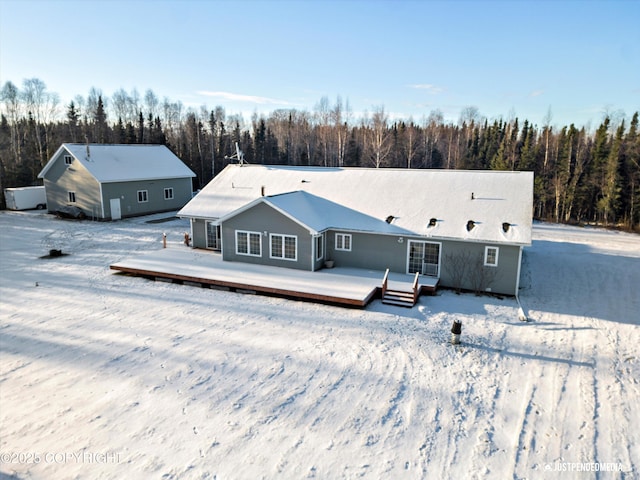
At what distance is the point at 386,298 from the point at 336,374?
16.0 ft

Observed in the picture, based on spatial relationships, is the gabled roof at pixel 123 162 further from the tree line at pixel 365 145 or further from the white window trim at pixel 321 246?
the white window trim at pixel 321 246

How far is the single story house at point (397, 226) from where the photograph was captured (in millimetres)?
14672

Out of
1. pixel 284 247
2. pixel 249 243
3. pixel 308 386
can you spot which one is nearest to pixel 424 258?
pixel 284 247

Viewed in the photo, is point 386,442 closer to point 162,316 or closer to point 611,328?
point 162,316

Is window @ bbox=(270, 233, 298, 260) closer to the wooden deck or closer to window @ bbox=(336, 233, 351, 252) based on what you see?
the wooden deck

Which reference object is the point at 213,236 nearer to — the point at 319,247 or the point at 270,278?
the point at 270,278

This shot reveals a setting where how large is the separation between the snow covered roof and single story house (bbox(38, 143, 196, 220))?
10241 millimetres

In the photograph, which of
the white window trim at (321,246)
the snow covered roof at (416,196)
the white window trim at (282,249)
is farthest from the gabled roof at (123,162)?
the white window trim at (321,246)

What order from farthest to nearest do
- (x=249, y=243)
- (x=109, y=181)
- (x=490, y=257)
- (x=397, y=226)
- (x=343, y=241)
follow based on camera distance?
(x=109, y=181)
(x=249, y=243)
(x=343, y=241)
(x=397, y=226)
(x=490, y=257)

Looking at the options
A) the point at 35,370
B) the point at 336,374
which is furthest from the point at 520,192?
the point at 35,370

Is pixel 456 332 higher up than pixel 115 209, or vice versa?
pixel 115 209

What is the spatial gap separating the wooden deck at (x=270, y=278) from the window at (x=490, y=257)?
189 cm

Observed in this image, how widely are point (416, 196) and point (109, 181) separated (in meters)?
20.2

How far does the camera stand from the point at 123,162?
29.8 meters
